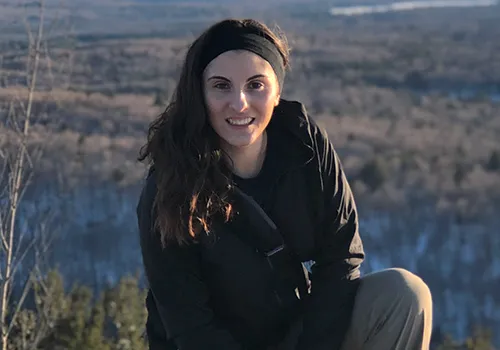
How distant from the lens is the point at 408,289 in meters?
2.25

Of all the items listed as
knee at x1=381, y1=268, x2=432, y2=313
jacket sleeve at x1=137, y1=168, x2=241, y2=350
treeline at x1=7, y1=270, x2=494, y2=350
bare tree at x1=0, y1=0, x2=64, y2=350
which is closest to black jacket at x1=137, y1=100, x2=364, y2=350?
jacket sleeve at x1=137, y1=168, x2=241, y2=350

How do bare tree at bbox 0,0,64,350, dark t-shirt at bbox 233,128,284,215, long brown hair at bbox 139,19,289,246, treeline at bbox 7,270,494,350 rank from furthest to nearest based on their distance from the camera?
treeline at bbox 7,270,494,350
bare tree at bbox 0,0,64,350
dark t-shirt at bbox 233,128,284,215
long brown hair at bbox 139,19,289,246

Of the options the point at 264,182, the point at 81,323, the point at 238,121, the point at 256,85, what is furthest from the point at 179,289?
the point at 81,323

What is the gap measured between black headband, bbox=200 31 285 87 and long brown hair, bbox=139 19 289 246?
0.7 inches

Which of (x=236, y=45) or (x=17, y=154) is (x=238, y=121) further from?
(x=17, y=154)

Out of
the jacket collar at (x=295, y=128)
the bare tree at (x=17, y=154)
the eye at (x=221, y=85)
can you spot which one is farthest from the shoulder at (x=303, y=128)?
the bare tree at (x=17, y=154)

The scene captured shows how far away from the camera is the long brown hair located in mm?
2088

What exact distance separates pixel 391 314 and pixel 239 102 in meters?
0.70

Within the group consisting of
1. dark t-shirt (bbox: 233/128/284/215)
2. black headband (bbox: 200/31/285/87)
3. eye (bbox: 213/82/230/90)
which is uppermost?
black headband (bbox: 200/31/285/87)

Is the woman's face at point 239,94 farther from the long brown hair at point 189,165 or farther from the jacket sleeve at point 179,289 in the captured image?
the jacket sleeve at point 179,289

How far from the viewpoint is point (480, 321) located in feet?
25.0

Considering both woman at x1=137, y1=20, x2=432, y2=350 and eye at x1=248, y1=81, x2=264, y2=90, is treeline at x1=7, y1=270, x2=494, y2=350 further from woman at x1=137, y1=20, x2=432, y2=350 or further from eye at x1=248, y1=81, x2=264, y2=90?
eye at x1=248, y1=81, x2=264, y2=90

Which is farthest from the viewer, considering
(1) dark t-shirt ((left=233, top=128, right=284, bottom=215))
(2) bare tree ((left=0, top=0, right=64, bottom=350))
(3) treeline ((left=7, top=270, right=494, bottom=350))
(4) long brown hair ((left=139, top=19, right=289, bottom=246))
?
(3) treeline ((left=7, top=270, right=494, bottom=350))

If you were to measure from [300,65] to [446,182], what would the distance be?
16826 millimetres
